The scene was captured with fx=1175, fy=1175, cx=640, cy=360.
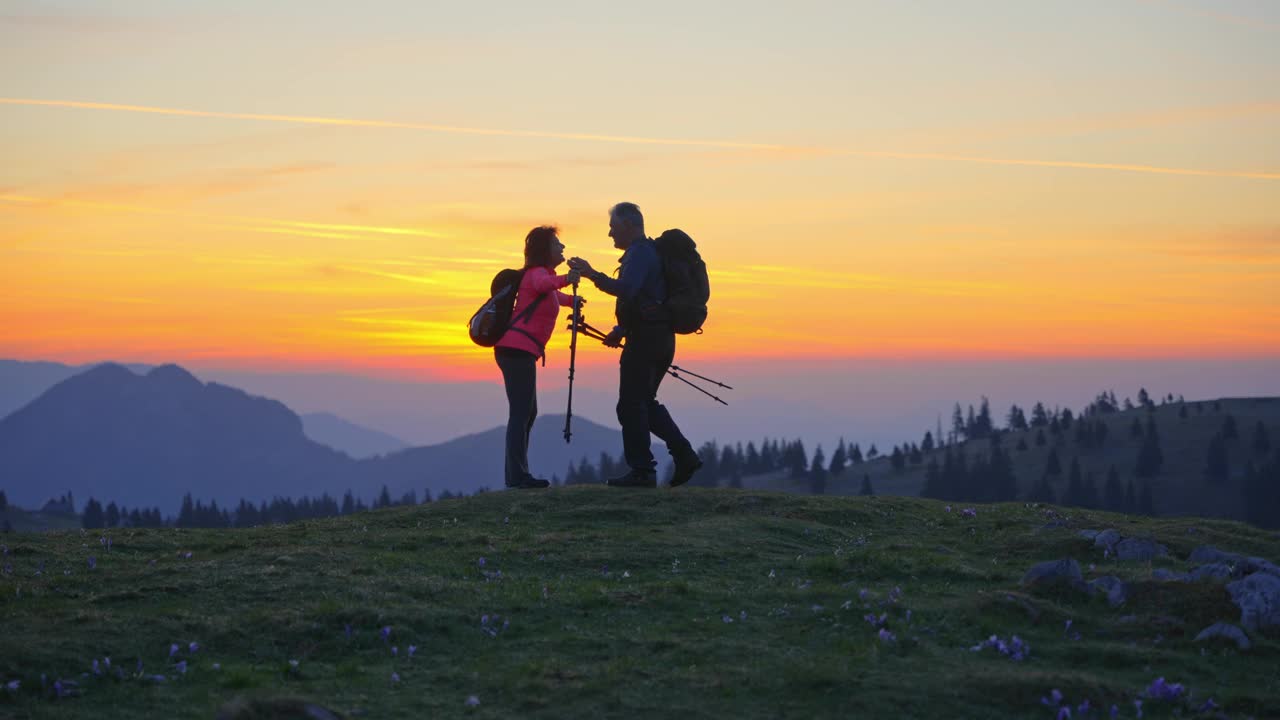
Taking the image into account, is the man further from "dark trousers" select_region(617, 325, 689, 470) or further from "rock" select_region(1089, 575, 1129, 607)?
"rock" select_region(1089, 575, 1129, 607)

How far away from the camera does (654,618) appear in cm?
1421

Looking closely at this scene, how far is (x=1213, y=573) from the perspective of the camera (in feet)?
50.6

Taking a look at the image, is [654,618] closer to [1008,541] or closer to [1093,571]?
[1093,571]

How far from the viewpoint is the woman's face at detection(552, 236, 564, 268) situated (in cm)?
2295

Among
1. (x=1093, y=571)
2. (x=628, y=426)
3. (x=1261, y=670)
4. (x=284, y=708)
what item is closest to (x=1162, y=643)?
(x=1261, y=670)

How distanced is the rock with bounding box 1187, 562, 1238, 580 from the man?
A: 9648mm

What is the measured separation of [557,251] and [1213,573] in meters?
12.8

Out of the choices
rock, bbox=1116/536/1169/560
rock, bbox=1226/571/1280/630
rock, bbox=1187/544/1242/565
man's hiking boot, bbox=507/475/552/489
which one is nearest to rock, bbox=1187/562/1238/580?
rock, bbox=1226/571/1280/630

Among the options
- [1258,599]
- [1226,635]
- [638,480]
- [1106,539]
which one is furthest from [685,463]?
[1226,635]

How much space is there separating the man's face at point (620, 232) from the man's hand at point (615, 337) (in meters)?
1.60

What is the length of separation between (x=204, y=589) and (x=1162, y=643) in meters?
11.6

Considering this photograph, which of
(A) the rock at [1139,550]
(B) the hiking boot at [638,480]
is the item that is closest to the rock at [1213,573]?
(A) the rock at [1139,550]

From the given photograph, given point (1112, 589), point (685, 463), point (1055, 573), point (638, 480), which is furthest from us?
point (638, 480)

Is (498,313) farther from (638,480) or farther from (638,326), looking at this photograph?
(638,480)
